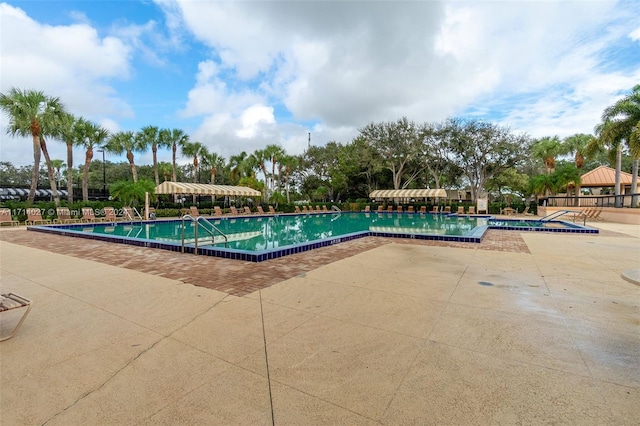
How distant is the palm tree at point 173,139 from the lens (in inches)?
1129

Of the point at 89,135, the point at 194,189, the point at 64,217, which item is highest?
the point at 89,135

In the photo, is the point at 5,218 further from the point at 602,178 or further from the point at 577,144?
the point at 602,178

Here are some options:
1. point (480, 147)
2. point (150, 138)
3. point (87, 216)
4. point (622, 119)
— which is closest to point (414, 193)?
point (480, 147)

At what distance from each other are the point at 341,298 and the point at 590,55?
16236mm

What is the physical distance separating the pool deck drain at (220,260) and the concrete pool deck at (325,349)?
11cm

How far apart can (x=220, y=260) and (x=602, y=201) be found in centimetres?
2522

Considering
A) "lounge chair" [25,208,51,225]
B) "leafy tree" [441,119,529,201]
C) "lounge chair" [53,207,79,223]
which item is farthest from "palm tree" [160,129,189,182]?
"leafy tree" [441,119,529,201]

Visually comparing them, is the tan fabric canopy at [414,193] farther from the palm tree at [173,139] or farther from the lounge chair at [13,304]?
the lounge chair at [13,304]

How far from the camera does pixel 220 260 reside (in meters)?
6.29

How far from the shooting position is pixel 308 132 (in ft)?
150

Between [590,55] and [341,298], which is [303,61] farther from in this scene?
[341,298]

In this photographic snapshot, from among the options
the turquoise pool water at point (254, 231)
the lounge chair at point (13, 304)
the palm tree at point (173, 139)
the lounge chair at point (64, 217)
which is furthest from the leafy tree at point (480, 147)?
the lounge chair at point (13, 304)

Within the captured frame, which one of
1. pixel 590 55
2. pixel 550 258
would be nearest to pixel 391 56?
pixel 590 55

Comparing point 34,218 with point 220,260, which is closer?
point 220,260
